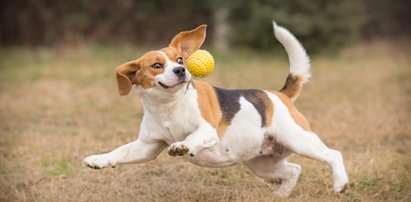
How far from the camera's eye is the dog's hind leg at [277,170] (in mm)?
5996

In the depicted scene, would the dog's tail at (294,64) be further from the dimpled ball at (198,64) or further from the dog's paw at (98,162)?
the dog's paw at (98,162)

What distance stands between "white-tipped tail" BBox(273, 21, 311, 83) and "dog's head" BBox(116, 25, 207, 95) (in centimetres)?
130

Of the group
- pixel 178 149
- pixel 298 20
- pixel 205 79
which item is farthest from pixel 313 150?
pixel 298 20

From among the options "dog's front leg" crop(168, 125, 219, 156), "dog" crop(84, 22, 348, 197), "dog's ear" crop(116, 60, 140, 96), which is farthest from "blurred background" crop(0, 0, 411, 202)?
"dog's ear" crop(116, 60, 140, 96)

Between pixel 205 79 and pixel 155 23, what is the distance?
8.29 m

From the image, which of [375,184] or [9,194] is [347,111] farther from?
[9,194]

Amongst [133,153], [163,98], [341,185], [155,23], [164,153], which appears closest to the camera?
[163,98]

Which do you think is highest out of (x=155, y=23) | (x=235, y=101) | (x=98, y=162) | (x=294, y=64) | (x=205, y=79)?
(x=294, y=64)

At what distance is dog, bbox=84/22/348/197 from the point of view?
16.6 ft

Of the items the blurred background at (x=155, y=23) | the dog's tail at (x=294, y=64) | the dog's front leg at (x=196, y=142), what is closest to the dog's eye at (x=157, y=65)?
the dog's front leg at (x=196, y=142)

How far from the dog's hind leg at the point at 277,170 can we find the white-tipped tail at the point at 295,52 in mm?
856

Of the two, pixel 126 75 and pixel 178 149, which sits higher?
pixel 126 75

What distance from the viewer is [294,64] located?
6387 millimetres

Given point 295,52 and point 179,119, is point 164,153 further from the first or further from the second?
point 179,119
